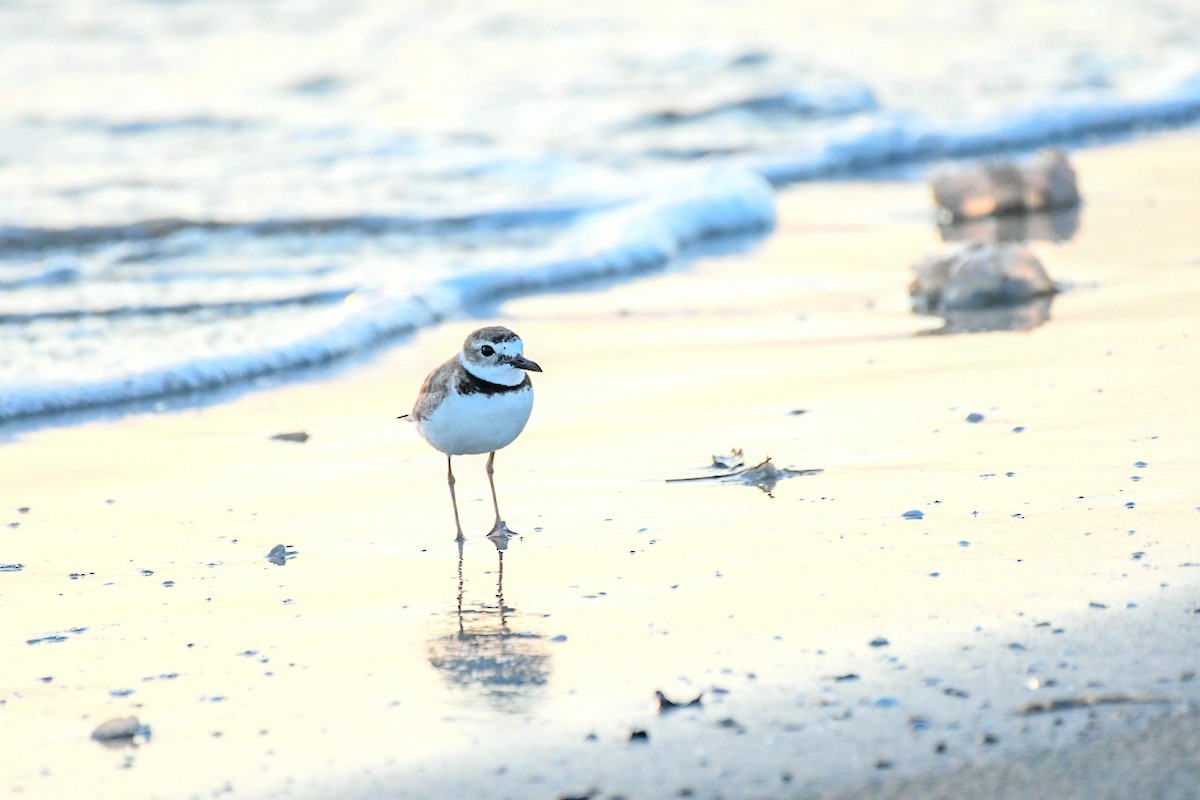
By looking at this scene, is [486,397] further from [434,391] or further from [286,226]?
[286,226]

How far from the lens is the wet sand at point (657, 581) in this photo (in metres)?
3.69

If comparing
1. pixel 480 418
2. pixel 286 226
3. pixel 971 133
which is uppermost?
pixel 971 133

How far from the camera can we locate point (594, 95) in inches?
705

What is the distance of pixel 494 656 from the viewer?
440 cm

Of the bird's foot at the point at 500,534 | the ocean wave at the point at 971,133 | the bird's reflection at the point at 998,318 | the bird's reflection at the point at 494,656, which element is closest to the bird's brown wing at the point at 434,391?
the bird's foot at the point at 500,534

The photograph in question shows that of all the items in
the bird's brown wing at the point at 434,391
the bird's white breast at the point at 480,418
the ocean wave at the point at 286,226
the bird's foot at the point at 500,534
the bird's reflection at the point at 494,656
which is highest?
the ocean wave at the point at 286,226

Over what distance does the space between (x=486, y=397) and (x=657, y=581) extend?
3.32 ft

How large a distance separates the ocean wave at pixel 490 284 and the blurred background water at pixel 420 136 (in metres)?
0.02

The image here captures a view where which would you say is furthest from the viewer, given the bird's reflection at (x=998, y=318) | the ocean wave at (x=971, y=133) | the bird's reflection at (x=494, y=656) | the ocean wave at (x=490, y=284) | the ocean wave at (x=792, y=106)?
the ocean wave at (x=792, y=106)

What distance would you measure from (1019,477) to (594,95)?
12.8 m

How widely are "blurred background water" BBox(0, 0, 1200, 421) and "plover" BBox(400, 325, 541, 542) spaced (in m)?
2.89

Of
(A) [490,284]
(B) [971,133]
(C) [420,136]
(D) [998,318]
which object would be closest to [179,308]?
(A) [490,284]

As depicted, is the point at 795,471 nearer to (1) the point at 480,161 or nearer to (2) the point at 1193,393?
(2) the point at 1193,393

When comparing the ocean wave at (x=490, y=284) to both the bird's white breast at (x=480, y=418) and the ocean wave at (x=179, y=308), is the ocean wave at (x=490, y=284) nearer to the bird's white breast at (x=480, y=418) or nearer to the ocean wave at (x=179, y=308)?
the ocean wave at (x=179, y=308)
